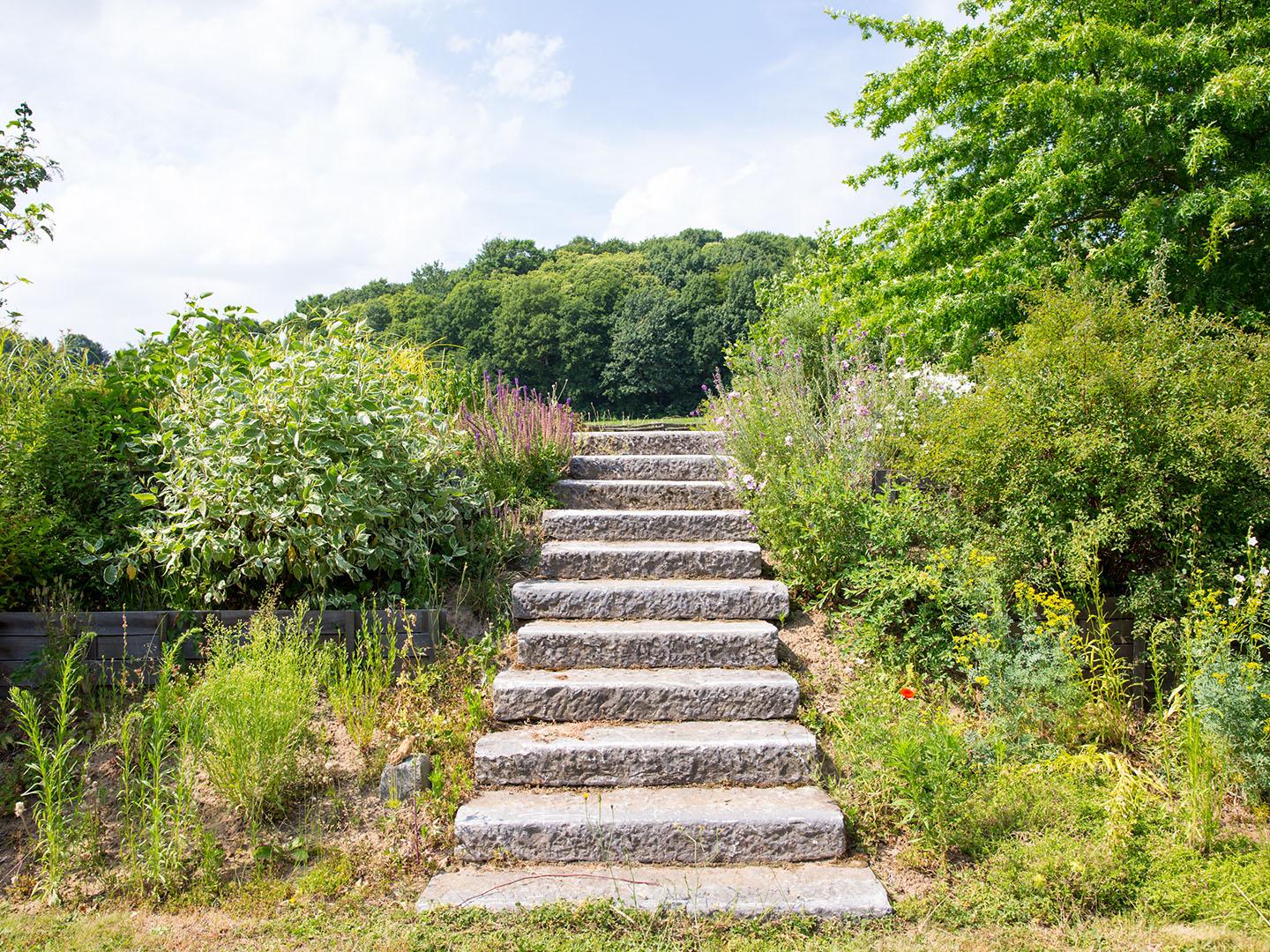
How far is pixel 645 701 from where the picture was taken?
Answer: 13.4 feet

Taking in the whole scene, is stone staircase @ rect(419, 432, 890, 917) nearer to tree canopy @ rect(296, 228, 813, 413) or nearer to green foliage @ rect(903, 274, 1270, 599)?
green foliage @ rect(903, 274, 1270, 599)

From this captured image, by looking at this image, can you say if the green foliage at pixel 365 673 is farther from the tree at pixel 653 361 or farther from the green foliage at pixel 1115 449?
the tree at pixel 653 361

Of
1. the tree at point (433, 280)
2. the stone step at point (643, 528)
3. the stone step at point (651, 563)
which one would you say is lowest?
the stone step at point (651, 563)

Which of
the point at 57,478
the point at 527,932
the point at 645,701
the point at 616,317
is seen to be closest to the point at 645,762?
the point at 645,701

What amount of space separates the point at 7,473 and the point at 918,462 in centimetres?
543

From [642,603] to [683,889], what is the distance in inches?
75.2

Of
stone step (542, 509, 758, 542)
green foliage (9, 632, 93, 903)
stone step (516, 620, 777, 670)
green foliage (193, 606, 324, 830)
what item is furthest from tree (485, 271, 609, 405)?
green foliage (9, 632, 93, 903)

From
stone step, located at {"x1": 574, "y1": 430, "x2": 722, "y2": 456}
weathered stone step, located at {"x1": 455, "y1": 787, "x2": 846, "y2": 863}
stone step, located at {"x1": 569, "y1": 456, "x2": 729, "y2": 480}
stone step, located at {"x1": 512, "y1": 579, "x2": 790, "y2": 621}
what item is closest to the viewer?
weathered stone step, located at {"x1": 455, "y1": 787, "x2": 846, "y2": 863}

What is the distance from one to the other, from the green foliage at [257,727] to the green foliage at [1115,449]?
3777mm

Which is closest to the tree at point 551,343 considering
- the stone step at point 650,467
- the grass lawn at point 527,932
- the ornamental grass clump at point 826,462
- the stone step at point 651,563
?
the stone step at point 650,467

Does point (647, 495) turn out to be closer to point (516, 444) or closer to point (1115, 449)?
point (516, 444)

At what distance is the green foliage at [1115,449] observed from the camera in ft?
14.0

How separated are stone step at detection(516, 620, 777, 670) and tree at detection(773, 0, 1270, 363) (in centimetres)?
420

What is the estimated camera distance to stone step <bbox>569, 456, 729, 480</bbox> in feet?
22.0
